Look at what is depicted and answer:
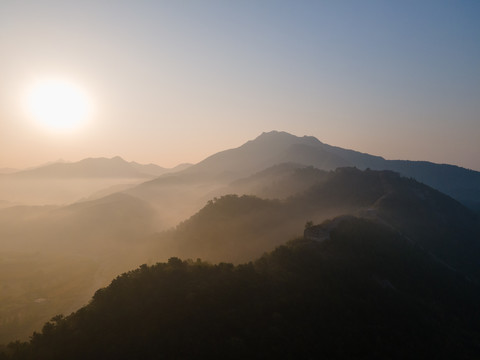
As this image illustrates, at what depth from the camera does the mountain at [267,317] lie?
110 ft

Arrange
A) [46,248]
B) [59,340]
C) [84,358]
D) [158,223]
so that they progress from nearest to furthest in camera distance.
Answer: [84,358] < [59,340] < [46,248] < [158,223]

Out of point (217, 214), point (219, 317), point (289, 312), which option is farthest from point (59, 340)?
point (217, 214)

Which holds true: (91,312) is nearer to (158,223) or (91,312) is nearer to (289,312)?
(289,312)

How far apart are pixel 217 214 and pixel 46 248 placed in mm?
118617

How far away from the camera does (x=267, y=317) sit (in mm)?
37281

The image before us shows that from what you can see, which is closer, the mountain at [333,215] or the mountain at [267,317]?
the mountain at [267,317]

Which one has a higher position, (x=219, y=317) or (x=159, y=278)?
(x=159, y=278)

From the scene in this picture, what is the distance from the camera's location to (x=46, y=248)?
560ft

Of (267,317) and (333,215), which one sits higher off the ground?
(333,215)

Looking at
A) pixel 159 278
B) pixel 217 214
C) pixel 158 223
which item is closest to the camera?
pixel 159 278

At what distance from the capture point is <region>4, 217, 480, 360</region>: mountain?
3344 cm

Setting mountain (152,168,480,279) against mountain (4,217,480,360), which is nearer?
mountain (4,217,480,360)

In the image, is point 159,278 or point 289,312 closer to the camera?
point 289,312

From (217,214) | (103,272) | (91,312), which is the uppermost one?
(217,214)
